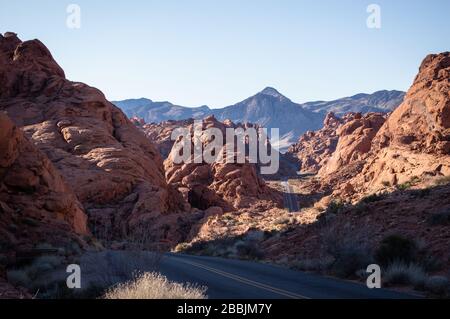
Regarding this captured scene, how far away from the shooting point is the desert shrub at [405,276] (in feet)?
46.2

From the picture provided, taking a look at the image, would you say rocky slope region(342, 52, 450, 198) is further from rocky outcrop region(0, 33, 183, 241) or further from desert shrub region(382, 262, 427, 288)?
rocky outcrop region(0, 33, 183, 241)

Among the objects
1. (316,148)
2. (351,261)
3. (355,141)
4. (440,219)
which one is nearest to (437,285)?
(351,261)

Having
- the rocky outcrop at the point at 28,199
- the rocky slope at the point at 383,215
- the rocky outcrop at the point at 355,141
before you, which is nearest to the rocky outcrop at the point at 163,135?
the rocky outcrop at the point at 355,141

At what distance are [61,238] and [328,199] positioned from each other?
83.2ft

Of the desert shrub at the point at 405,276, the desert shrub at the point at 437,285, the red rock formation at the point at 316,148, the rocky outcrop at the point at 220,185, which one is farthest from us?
the red rock formation at the point at 316,148

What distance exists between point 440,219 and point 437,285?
796 centimetres

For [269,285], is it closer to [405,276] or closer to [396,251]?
[405,276]

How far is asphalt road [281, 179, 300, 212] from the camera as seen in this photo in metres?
60.8

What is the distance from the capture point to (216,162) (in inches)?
2712

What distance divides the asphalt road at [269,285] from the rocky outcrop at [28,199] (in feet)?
22.0

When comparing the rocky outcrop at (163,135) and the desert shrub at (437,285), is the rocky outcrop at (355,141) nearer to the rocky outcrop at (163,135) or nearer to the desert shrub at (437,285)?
the rocky outcrop at (163,135)

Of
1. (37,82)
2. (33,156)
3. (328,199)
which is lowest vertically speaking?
(328,199)
